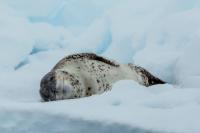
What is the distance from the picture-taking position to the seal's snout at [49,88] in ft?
11.9

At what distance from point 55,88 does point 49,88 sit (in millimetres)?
52

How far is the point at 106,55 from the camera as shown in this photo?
16.9 ft

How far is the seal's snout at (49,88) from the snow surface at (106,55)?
→ 16 cm

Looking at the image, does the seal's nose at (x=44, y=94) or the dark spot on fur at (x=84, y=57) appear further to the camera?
the dark spot on fur at (x=84, y=57)

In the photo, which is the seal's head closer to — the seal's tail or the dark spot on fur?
the dark spot on fur

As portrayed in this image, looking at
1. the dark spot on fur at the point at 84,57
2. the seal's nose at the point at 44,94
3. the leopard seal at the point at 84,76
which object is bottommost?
the seal's nose at the point at 44,94

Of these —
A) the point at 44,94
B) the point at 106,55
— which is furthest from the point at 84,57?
the point at 106,55

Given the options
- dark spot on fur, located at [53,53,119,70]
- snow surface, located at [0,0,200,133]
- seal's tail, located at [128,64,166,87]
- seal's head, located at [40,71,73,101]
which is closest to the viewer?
snow surface, located at [0,0,200,133]

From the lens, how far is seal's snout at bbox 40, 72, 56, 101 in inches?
143

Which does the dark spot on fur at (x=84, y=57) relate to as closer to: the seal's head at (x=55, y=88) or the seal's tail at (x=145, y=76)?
the seal's tail at (x=145, y=76)

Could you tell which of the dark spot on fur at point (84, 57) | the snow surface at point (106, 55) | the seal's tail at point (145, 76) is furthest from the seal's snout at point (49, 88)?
the seal's tail at point (145, 76)

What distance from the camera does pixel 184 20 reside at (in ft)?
14.8

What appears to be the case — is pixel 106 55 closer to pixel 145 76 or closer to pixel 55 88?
pixel 145 76

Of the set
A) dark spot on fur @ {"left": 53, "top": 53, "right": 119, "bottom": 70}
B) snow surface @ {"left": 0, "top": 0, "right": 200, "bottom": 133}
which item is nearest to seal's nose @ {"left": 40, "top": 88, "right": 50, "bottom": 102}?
snow surface @ {"left": 0, "top": 0, "right": 200, "bottom": 133}
